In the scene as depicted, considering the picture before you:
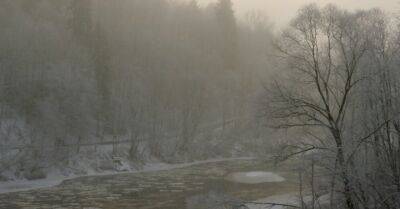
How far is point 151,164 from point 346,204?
36261 mm

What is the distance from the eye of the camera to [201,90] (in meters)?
86.4

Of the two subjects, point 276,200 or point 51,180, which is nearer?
point 276,200

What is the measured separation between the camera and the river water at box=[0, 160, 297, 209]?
3053 cm

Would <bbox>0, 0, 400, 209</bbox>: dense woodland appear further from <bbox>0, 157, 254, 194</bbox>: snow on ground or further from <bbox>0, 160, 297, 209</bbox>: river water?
<bbox>0, 160, 297, 209</bbox>: river water

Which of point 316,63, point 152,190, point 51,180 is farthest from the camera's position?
point 51,180

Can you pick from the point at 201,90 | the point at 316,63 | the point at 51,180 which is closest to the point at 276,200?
the point at 316,63

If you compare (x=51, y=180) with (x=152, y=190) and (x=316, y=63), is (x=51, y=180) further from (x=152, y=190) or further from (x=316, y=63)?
(x=316, y=63)

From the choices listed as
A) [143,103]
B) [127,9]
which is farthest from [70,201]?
Answer: [127,9]

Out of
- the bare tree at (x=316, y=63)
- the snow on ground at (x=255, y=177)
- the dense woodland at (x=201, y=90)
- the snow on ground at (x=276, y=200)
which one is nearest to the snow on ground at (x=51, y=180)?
→ the dense woodland at (x=201, y=90)

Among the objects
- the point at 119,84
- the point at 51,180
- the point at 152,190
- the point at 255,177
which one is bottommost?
the point at 152,190

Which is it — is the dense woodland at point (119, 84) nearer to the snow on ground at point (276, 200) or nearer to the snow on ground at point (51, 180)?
the snow on ground at point (51, 180)

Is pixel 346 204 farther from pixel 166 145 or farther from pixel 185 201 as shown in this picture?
pixel 166 145

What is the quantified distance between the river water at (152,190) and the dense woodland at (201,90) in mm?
3467

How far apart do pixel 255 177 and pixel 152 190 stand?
11.0m
